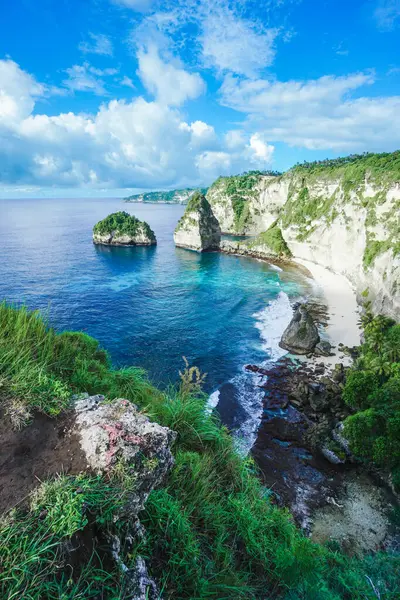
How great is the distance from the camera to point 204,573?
14.5 ft

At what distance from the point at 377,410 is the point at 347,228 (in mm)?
51004

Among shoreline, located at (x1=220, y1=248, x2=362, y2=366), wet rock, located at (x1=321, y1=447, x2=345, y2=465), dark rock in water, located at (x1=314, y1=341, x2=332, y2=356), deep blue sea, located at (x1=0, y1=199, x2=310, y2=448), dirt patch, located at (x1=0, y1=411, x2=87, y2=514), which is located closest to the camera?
dirt patch, located at (x1=0, y1=411, x2=87, y2=514)

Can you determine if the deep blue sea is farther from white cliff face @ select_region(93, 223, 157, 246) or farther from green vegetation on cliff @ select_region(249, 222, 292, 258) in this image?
white cliff face @ select_region(93, 223, 157, 246)

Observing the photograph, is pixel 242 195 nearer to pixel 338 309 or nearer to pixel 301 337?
pixel 338 309

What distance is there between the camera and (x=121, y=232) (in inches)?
3797

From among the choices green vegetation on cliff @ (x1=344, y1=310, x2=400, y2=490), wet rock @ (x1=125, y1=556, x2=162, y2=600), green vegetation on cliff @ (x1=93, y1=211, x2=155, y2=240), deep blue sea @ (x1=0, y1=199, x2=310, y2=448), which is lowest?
deep blue sea @ (x1=0, y1=199, x2=310, y2=448)

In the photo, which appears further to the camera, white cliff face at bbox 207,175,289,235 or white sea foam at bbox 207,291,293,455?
white cliff face at bbox 207,175,289,235

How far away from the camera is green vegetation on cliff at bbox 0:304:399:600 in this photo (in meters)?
3.22

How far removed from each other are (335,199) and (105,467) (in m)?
78.9

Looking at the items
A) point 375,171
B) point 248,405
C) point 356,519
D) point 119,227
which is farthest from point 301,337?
point 119,227

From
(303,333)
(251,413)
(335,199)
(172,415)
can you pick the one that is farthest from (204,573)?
(335,199)

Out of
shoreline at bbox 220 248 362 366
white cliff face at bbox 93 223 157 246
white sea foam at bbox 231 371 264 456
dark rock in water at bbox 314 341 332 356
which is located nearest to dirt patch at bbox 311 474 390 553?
white sea foam at bbox 231 371 264 456

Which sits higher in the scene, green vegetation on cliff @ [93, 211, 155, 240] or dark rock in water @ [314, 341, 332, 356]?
green vegetation on cliff @ [93, 211, 155, 240]

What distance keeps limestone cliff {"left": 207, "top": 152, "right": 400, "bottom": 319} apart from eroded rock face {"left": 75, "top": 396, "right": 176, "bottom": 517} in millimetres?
38879
